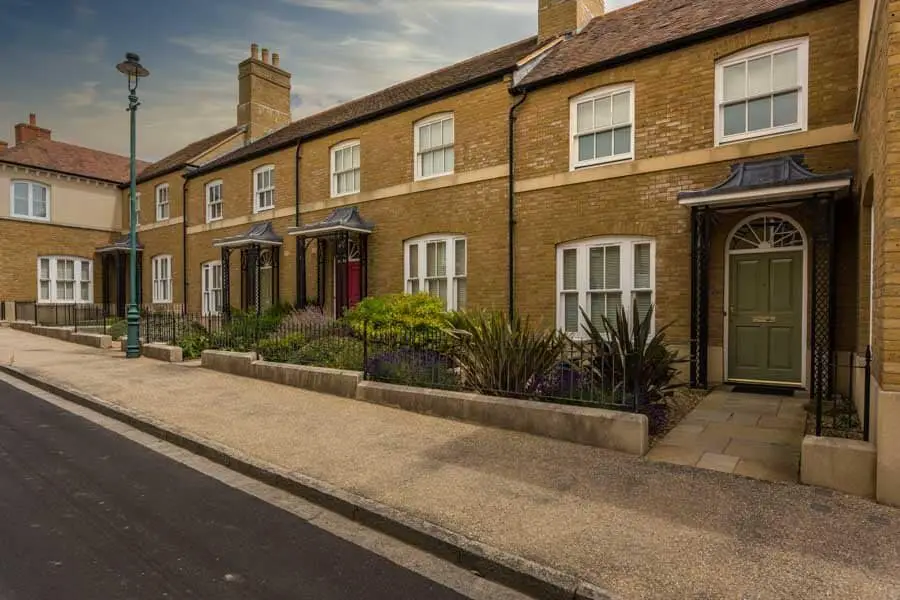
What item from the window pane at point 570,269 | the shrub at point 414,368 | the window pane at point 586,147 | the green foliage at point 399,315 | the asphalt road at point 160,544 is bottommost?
the asphalt road at point 160,544

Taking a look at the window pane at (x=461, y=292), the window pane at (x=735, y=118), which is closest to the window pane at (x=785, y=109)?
the window pane at (x=735, y=118)

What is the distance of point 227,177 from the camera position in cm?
1847

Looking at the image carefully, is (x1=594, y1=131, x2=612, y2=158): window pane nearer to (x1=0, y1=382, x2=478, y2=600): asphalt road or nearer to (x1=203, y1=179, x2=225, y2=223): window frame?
(x1=0, y1=382, x2=478, y2=600): asphalt road

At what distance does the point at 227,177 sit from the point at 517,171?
1192cm

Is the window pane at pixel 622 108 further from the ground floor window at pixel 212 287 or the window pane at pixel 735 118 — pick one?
the ground floor window at pixel 212 287

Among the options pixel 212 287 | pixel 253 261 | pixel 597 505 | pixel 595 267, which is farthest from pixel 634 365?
pixel 212 287

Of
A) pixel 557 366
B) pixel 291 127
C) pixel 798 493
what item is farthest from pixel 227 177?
pixel 798 493

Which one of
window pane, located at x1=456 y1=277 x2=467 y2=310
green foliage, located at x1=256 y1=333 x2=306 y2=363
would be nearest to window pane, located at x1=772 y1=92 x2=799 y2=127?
window pane, located at x1=456 y1=277 x2=467 y2=310

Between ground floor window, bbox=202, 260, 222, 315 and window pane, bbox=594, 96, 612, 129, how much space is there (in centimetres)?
1431

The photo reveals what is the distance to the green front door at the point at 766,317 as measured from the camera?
27.0 feet

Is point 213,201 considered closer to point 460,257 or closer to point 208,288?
point 208,288

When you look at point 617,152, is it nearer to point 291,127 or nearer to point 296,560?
point 296,560

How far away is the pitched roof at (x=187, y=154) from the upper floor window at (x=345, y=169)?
8706 mm

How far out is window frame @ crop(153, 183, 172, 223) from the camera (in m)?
21.5
